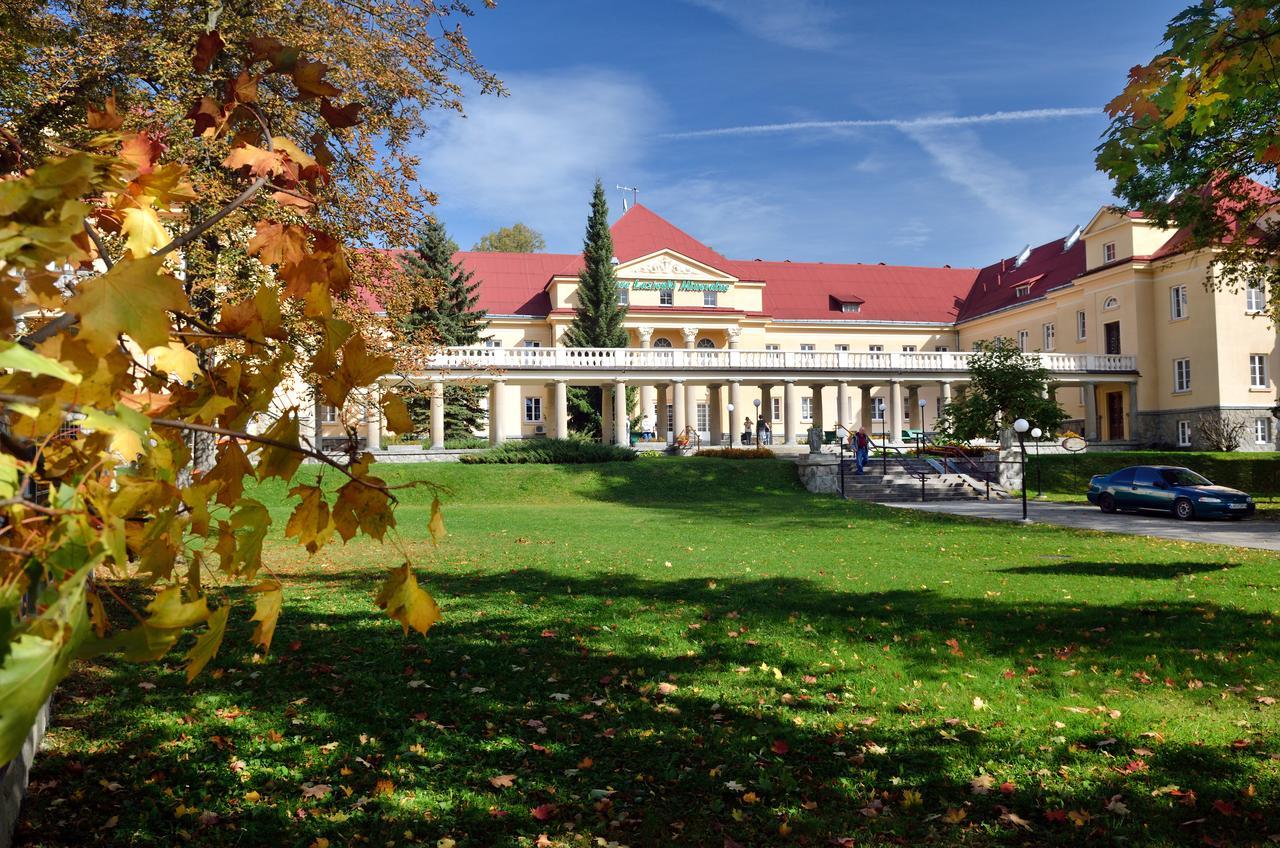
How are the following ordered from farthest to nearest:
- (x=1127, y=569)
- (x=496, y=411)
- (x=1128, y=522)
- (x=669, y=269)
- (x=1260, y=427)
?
(x=669, y=269)
(x=496, y=411)
(x=1260, y=427)
(x=1128, y=522)
(x=1127, y=569)

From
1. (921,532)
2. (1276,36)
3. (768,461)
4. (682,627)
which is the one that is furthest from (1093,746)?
(768,461)

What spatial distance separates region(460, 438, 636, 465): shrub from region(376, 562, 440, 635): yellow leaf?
3185 centimetres

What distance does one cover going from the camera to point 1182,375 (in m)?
43.2

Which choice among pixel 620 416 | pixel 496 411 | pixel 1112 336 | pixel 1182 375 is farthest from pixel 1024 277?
pixel 496 411

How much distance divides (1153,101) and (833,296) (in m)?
56.7

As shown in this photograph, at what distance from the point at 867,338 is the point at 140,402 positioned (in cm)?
6052

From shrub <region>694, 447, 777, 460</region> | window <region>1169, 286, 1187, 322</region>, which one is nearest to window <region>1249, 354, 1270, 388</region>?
window <region>1169, 286, 1187, 322</region>

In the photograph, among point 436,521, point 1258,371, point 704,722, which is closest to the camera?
point 436,521

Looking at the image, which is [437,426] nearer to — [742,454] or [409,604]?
[742,454]

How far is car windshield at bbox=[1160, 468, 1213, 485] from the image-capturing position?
21202 millimetres

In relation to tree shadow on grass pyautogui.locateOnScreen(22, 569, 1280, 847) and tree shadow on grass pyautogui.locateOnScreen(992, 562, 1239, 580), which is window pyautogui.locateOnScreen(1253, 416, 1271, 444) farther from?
tree shadow on grass pyautogui.locateOnScreen(22, 569, 1280, 847)

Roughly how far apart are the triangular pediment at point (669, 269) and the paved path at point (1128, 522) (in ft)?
102

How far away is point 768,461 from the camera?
33.5 meters

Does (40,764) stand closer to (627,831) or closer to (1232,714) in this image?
(627,831)
